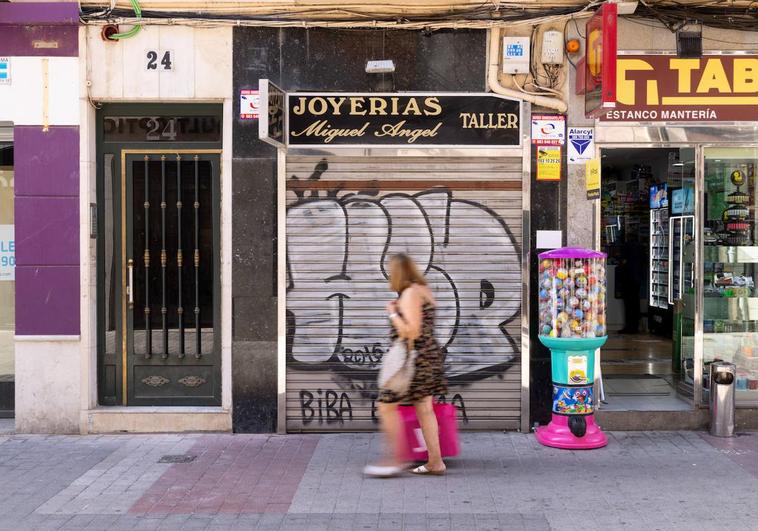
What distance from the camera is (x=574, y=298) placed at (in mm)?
7383

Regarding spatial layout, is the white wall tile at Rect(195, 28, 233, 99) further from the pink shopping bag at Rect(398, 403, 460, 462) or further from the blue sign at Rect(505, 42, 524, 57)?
the pink shopping bag at Rect(398, 403, 460, 462)

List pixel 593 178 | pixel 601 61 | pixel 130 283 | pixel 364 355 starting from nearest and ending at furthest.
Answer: pixel 601 61 → pixel 593 178 → pixel 364 355 → pixel 130 283

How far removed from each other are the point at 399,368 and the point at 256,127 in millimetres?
3134

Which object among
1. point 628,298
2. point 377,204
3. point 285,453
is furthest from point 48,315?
point 628,298

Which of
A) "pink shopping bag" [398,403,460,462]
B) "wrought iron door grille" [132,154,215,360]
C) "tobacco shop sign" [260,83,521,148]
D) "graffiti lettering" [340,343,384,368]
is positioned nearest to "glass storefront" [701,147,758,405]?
"tobacco shop sign" [260,83,521,148]

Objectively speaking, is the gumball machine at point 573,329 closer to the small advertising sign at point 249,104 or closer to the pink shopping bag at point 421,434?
the pink shopping bag at point 421,434

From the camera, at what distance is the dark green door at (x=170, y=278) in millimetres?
8367

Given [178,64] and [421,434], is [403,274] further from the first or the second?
[178,64]

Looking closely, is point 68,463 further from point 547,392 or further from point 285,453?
point 547,392

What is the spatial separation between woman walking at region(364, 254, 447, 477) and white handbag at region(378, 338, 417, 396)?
37mm

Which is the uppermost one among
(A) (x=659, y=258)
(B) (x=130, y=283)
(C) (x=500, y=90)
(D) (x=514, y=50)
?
(D) (x=514, y=50)

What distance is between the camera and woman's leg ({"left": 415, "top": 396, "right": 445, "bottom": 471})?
6.45 m

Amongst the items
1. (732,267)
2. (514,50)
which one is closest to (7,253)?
(514,50)

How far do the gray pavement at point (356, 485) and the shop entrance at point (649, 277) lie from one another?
115 centimetres
